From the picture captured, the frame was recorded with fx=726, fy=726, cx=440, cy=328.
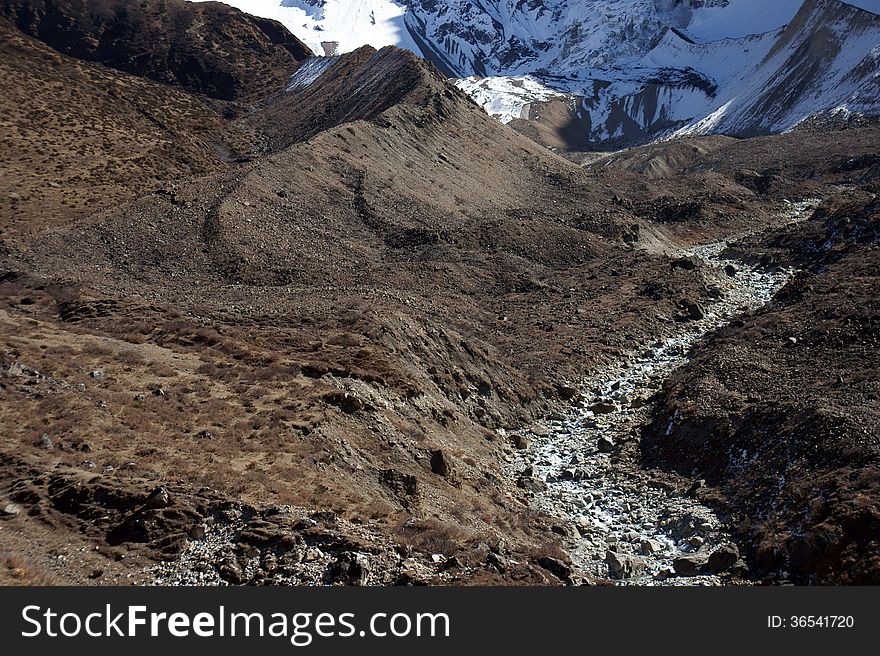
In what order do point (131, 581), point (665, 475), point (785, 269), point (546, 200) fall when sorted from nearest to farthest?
point (131, 581)
point (665, 475)
point (785, 269)
point (546, 200)

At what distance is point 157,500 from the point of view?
11586mm

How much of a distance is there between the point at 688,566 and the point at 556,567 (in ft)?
10.3

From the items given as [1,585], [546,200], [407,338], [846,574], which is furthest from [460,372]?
[546,200]

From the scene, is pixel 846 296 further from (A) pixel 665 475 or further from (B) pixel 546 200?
(B) pixel 546 200

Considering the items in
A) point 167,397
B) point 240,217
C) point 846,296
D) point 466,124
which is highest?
point 466,124

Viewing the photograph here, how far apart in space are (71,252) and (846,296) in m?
32.5

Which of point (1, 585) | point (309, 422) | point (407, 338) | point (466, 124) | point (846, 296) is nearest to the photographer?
point (1, 585)

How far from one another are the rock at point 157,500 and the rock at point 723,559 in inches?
405

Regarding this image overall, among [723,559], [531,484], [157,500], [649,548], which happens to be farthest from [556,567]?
[157,500]

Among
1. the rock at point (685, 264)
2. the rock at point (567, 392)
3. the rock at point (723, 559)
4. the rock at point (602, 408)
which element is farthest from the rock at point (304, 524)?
the rock at point (685, 264)

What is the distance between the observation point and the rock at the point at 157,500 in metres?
11.5

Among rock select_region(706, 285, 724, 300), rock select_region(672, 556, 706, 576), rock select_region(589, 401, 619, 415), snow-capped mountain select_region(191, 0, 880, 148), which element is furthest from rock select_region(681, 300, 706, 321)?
snow-capped mountain select_region(191, 0, 880, 148)

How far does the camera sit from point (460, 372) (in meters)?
22.5

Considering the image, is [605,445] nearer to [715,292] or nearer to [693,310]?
[693,310]
